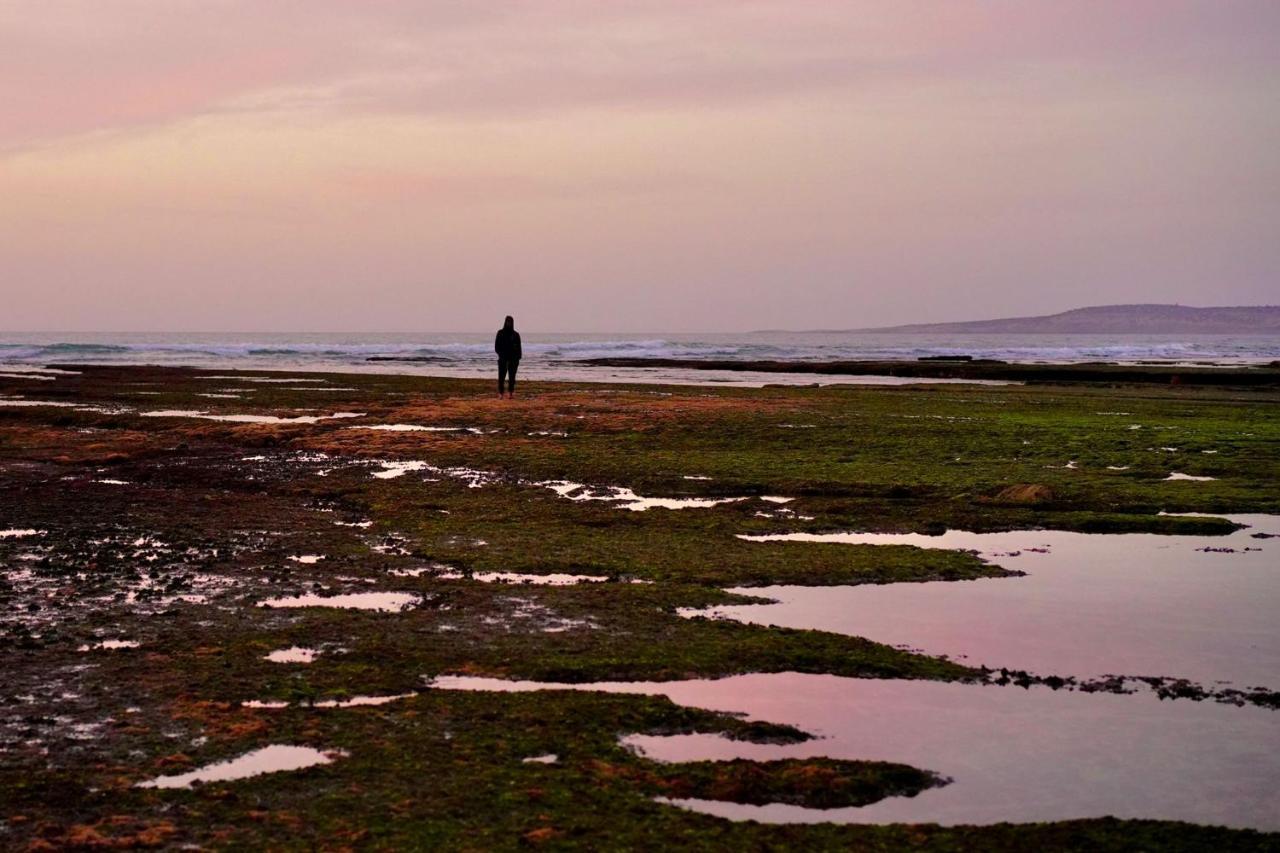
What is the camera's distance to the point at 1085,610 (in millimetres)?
11930

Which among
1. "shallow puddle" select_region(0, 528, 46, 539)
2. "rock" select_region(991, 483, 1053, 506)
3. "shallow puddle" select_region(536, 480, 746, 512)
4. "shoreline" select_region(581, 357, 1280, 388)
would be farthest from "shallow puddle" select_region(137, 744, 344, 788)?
"shoreline" select_region(581, 357, 1280, 388)

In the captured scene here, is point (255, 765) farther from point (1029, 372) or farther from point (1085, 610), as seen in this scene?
point (1029, 372)

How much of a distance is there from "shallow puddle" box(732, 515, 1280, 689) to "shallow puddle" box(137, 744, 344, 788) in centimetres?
475

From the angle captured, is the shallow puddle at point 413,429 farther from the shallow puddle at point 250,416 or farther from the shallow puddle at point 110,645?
the shallow puddle at point 110,645

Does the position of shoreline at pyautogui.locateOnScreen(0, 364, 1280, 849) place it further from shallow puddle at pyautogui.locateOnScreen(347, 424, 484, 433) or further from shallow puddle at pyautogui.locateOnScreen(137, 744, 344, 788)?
shallow puddle at pyautogui.locateOnScreen(347, 424, 484, 433)

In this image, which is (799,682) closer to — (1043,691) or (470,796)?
(1043,691)

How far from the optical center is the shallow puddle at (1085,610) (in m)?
10.1

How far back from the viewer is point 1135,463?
76.6 ft

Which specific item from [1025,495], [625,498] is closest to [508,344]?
[625,498]

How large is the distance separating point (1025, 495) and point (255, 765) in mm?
14144

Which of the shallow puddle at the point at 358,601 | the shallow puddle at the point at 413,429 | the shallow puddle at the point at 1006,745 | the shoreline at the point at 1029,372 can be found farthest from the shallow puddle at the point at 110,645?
the shoreline at the point at 1029,372

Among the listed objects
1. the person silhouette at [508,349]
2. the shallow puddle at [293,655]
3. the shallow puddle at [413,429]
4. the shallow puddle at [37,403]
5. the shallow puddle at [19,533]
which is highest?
the person silhouette at [508,349]

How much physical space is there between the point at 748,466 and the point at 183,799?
55.2ft

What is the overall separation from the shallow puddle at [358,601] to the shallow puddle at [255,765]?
13.0 feet
